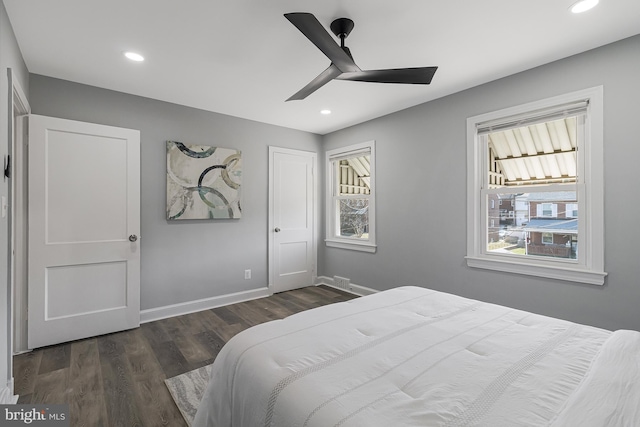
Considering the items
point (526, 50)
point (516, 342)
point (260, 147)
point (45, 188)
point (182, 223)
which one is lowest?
point (516, 342)

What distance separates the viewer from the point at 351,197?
4.50 meters

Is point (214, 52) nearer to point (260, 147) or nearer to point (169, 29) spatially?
point (169, 29)

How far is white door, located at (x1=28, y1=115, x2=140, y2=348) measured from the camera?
2.61 m

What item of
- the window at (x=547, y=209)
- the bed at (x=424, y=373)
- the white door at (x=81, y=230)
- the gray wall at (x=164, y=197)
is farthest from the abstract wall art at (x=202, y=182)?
the window at (x=547, y=209)

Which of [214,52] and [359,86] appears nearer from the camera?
[214,52]

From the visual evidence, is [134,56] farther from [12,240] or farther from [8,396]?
[8,396]

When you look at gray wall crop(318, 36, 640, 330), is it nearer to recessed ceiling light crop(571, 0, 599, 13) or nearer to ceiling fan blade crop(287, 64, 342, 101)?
recessed ceiling light crop(571, 0, 599, 13)

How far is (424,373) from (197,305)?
317 centimetres

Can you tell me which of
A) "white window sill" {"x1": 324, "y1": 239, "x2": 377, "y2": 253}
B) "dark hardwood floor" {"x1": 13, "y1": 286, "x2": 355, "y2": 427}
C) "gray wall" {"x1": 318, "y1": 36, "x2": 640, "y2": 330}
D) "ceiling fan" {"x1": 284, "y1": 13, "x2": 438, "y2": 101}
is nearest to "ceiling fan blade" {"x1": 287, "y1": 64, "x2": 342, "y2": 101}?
"ceiling fan" {"x1": 284, "y1": 13, "x2": 438, "y2": 101}

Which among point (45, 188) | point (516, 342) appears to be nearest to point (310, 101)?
point (45, 188)

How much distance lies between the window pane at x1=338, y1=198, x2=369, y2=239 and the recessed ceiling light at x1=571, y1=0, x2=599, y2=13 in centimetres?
281

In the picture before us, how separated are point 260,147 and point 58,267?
2.56 metres

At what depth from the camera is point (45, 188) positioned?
2.63 m

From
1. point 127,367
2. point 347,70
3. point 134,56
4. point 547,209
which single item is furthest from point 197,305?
point 547,209
